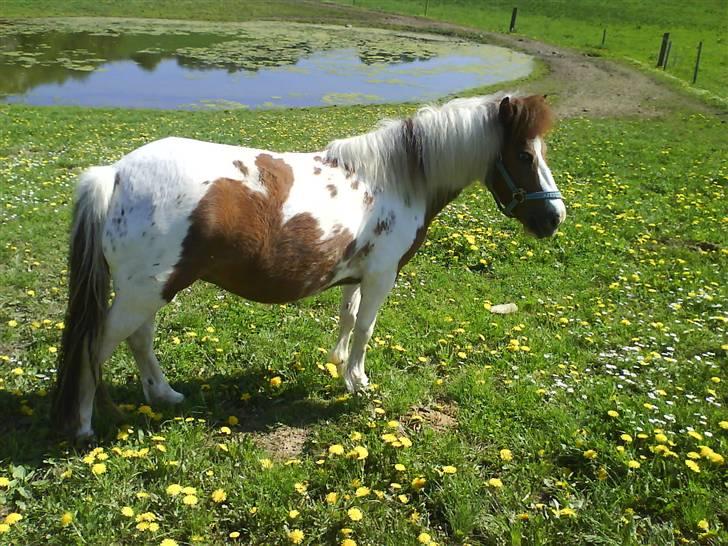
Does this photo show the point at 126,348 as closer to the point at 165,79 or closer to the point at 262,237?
the point at 262,237

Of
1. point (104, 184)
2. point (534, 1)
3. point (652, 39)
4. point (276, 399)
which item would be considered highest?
point (534, 1)

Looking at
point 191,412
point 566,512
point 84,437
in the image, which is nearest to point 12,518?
point 84,437

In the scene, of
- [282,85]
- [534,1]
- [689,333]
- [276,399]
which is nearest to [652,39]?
[534,1]

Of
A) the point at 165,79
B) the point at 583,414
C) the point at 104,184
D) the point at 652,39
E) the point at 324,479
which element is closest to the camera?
the point at 104,184

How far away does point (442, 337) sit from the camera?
19.1 ft

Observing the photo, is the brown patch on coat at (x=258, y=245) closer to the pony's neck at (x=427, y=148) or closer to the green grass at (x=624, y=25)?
the pony's neck at (x=427, y=148)

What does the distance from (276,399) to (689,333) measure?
14.6ft

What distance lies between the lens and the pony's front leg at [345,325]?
512 centimetres

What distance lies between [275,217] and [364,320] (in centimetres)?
133

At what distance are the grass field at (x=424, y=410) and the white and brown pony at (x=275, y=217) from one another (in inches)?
19.1

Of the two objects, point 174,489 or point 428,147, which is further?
point 428,147

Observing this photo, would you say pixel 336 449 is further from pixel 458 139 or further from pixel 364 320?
pixel 458 139

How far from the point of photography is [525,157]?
14.7ft

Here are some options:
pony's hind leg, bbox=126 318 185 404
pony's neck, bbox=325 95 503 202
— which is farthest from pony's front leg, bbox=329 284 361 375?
pony's hind leg, bbox=126 318 185 404
